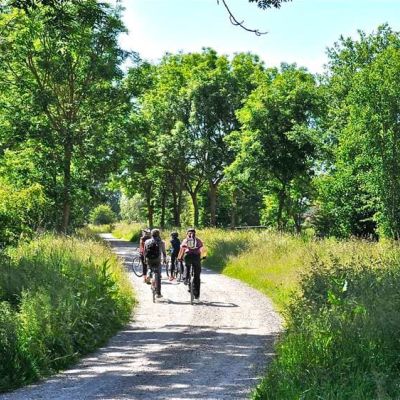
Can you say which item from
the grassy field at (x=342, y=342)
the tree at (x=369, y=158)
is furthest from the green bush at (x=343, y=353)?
the tree at (x=369, y=158)

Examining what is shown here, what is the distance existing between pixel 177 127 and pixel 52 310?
3148cm

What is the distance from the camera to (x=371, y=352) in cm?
677

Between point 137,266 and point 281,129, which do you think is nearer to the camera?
point 137,266

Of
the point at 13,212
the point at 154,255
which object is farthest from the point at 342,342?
the point at 13,212

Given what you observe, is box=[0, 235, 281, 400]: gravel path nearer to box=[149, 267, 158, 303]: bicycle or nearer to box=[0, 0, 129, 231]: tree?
box=[149, 267, 158, 303]: bicycle

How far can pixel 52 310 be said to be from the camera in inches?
398

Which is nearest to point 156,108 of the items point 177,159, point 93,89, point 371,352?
point 177,159

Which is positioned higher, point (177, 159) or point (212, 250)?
point (177, 159)

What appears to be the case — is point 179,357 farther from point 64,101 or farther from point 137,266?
point 64,101

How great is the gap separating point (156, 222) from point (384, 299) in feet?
205

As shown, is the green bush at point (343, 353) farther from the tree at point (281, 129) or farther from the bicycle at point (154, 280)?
the tree at point (281, 129)

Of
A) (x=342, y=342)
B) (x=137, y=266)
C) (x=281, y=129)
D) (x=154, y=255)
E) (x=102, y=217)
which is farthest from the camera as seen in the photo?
(x=102, y=217)

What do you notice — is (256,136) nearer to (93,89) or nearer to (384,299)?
(93,89)

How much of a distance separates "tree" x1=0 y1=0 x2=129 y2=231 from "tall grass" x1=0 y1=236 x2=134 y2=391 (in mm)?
14364
